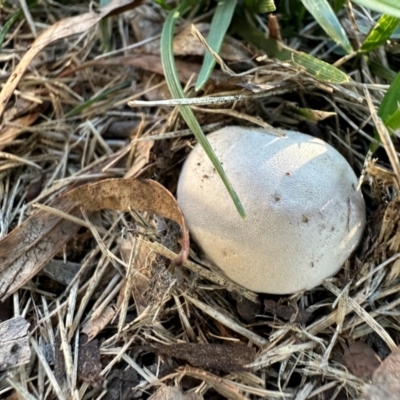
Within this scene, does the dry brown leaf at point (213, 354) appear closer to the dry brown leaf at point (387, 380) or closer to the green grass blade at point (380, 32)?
the dry brown leaf at point (387, 380)

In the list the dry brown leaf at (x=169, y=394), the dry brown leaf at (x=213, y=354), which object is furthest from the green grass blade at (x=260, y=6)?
the dry brown leaf at (x=169, y=394)

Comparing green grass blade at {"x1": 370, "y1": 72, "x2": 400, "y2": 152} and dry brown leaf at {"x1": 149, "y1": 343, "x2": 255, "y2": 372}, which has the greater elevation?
green grass blade at {"x1": 370, "y1": 72, "x2": 400, "y2": 152}

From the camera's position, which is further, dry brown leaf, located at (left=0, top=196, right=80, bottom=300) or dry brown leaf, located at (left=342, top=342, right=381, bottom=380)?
dry brown leaf, located at (left=0, top=196, right=80, bottom=300)

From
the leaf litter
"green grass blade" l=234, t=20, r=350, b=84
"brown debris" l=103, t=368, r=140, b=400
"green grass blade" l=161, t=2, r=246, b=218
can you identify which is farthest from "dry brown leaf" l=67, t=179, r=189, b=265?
"green grass blade" l=234, t=20, r=350, b=84

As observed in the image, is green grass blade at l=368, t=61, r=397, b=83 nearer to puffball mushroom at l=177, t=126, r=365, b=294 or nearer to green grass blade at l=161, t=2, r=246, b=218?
puffball mushroom at l=177, t=126, r=365, b=294

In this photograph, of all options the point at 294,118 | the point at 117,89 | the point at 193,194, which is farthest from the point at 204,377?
the point at 117,89

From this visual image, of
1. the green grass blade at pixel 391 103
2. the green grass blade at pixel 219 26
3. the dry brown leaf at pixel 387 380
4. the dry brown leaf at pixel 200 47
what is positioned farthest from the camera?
the dry brown leaf at pixel 200 47
